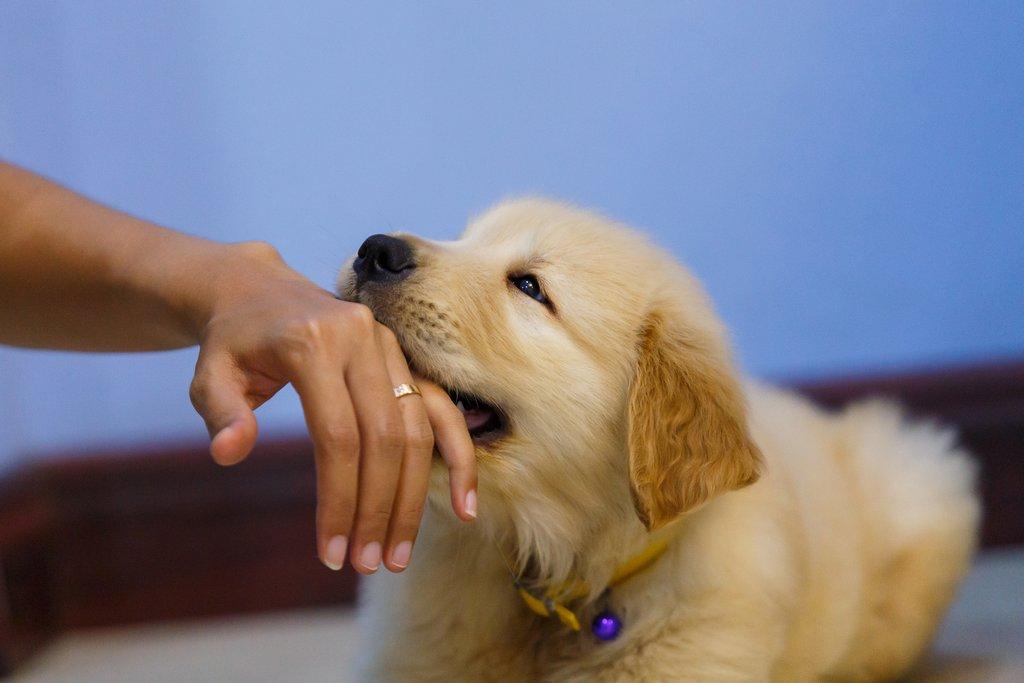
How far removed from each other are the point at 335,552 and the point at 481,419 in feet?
1.61

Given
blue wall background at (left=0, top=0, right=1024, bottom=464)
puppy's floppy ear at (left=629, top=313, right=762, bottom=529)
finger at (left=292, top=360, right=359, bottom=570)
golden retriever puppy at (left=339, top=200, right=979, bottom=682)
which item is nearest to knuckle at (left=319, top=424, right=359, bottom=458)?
A: finger at (left=292, top=360, right=359, bottom=570)

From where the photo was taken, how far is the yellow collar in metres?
1.66

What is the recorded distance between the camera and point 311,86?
3.02 metres

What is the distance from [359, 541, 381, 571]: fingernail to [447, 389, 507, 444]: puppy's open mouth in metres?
0.43

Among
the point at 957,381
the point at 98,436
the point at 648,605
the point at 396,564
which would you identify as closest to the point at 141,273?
the point at 396,564

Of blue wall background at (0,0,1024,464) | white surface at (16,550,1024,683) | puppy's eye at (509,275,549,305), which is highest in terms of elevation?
blue wall background at (0,0,1024,464)

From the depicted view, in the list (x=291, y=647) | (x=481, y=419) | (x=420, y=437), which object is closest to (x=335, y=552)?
(x=420, y=437)

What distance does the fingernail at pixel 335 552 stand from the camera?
112 centimetres

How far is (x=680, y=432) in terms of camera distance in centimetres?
153

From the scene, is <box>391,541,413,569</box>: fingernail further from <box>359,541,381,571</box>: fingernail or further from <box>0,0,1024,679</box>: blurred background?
<box>0,0,1024,679</box>: blurred background

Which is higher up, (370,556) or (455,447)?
(455,447)

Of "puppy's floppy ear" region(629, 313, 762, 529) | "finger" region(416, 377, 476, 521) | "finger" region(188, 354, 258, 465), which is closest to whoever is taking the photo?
"finger" region(188, 354, 258, 465)

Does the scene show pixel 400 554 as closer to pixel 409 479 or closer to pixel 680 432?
pixel 409 479

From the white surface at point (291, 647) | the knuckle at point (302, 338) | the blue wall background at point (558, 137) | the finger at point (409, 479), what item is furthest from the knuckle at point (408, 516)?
the blue wall background at point (558, 137)
